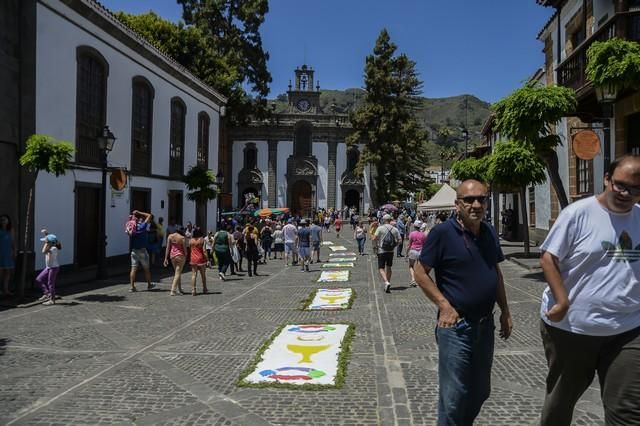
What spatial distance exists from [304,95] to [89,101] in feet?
132

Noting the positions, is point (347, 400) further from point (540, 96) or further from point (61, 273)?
point (61, 273)

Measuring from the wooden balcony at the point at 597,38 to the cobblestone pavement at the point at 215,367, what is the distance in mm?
6079

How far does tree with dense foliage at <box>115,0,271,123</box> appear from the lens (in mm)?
30094

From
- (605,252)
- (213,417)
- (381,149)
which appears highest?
(381,149)

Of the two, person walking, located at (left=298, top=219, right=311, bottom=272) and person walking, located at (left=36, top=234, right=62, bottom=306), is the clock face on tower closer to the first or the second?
person walking, located at (left=298, top=219, right=311, bottom=272)

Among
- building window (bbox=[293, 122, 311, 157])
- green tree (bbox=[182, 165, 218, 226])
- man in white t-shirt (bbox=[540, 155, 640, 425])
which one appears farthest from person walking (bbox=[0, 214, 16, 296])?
building window (bbox=[293, 122, 311, 157])

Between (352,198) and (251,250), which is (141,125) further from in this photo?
(352,198)

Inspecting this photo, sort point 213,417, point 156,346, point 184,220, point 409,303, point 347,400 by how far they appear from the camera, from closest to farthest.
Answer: point 213,417 → point 347,400 → point 156,346 → point 409,303 → point 184,220

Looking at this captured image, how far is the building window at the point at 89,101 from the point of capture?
14.7 m

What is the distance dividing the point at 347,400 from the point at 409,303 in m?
5.19

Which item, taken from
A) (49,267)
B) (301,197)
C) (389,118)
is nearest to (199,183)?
(49,267)

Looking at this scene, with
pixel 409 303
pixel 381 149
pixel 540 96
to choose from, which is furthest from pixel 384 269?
pixel 381 149

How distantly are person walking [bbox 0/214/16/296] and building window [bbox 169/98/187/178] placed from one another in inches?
432

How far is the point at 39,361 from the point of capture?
5992mm
